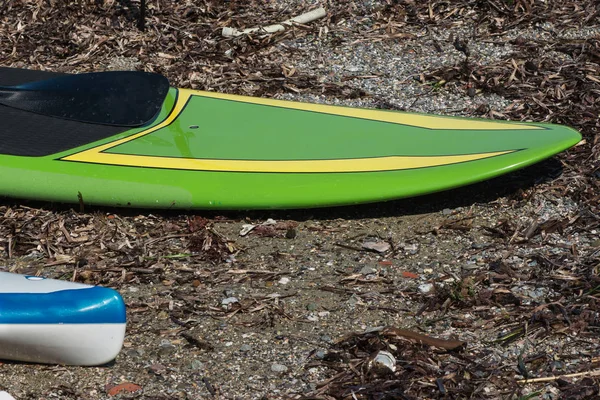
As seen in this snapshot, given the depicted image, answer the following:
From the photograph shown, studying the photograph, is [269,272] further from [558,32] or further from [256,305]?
[558,32]

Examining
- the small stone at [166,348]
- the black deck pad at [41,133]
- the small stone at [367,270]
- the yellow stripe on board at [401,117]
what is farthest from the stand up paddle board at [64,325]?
the yellow stripe on board at [401,117]

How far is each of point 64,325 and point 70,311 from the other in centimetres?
4

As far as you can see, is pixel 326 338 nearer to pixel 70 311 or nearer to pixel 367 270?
pixel 367 270

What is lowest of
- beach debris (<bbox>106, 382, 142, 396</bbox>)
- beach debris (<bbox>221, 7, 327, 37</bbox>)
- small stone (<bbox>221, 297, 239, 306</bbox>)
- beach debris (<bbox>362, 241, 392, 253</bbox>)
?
beach debris (<bbox>221, 7, 327, 37</bbox>)

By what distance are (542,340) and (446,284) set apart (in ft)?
1.34

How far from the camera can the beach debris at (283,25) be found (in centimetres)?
483

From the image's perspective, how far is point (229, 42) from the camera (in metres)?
4.77

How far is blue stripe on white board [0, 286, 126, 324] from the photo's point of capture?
2.25 m

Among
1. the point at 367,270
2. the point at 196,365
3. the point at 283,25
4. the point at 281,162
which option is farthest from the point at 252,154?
the point at 283,25

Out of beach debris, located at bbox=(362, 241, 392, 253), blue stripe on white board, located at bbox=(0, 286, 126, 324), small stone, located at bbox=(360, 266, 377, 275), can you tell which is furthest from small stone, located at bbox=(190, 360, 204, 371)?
beach debris, located at bbox=(362, 241, 392, 253)

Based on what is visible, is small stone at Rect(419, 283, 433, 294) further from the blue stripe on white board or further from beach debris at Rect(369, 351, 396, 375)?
the blue stripe on white board

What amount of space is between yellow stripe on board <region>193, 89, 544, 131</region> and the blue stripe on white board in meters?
1.62

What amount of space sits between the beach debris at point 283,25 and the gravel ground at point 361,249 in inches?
2.3

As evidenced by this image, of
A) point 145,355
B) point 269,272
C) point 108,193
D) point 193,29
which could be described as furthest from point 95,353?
point 193,29
